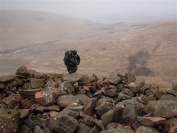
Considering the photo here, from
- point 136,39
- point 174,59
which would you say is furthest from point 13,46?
point 174,59

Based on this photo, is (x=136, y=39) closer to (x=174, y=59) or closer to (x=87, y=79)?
(x=174, y=59)

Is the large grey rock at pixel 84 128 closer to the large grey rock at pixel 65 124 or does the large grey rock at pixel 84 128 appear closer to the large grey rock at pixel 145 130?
the large grey rock at pixel 65 124

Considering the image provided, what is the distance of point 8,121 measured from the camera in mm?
7234

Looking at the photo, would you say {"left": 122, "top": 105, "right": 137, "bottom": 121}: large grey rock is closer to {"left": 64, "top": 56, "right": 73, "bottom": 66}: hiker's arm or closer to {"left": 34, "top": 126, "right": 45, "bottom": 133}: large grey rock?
{"left": 34, "top": 126, "right": 45, "bottom": 133}: large grey rock

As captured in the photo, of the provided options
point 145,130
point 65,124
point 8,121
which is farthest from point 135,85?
point 8,121

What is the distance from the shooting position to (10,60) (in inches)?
2594

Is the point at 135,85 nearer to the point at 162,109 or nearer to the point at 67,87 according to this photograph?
the point at 67,87

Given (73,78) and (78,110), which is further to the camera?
(73,78)

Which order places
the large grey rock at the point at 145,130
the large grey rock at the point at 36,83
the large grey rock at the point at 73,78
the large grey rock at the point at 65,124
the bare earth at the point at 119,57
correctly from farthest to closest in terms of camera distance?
1. the bare earth at the point at 119,57
2. the large grey rock at the point at 73,78
3. the large grey rock at the point at 36,83
4. the large grey rock at the point at 65,124
5. the large grey rock at the point at 145,130

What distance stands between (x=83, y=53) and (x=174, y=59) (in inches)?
1138

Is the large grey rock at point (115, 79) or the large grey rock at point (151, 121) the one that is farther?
the large grey rock at point (115, 79)

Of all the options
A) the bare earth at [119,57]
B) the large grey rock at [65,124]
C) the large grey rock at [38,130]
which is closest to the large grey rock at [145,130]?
the large grey rock at [65,124]

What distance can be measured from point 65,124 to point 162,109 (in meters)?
3.34

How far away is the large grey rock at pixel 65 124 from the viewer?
6.86 meters
